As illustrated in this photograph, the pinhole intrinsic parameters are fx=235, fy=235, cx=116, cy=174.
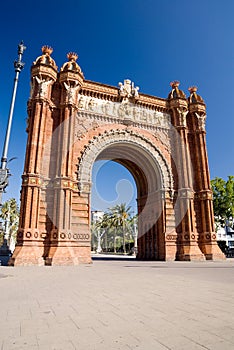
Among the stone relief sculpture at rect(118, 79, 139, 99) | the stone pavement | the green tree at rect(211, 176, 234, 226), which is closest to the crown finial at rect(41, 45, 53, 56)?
the stone relief sculpture at rect(118, 79, 139, 99)

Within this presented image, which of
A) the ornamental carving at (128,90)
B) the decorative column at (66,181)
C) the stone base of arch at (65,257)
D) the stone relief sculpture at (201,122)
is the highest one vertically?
the ornamental carving at (128,90)

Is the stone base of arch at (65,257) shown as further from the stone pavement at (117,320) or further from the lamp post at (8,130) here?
the stone pavement at (117,320)

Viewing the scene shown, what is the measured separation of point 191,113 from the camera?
22.4 m

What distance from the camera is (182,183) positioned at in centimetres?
1995

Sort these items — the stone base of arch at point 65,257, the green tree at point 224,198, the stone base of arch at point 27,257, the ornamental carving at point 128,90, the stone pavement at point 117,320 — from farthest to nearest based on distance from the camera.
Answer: the green tree at point 224,198, the ornamental carving at point 128,90, the stone base of arch at point 65,257, the stone base of arch at point 27,257, the stone pavement at point 117,320

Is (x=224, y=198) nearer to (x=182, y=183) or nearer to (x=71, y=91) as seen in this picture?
(x=182, y=183)

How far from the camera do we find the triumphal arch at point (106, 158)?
601 inches

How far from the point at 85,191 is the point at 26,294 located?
11606mm

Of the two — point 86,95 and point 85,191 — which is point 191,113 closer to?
point 86,95

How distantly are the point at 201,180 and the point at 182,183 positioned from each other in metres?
1.83

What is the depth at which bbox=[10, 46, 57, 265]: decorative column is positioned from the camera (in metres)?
14.1

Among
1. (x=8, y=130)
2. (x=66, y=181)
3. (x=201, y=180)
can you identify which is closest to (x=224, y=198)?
(x=201, y=180)

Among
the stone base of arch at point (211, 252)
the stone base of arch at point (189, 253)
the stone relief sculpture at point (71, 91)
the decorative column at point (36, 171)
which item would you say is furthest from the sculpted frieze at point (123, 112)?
the stone base of arch at point (211, 252)

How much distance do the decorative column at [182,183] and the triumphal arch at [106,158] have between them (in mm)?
80
